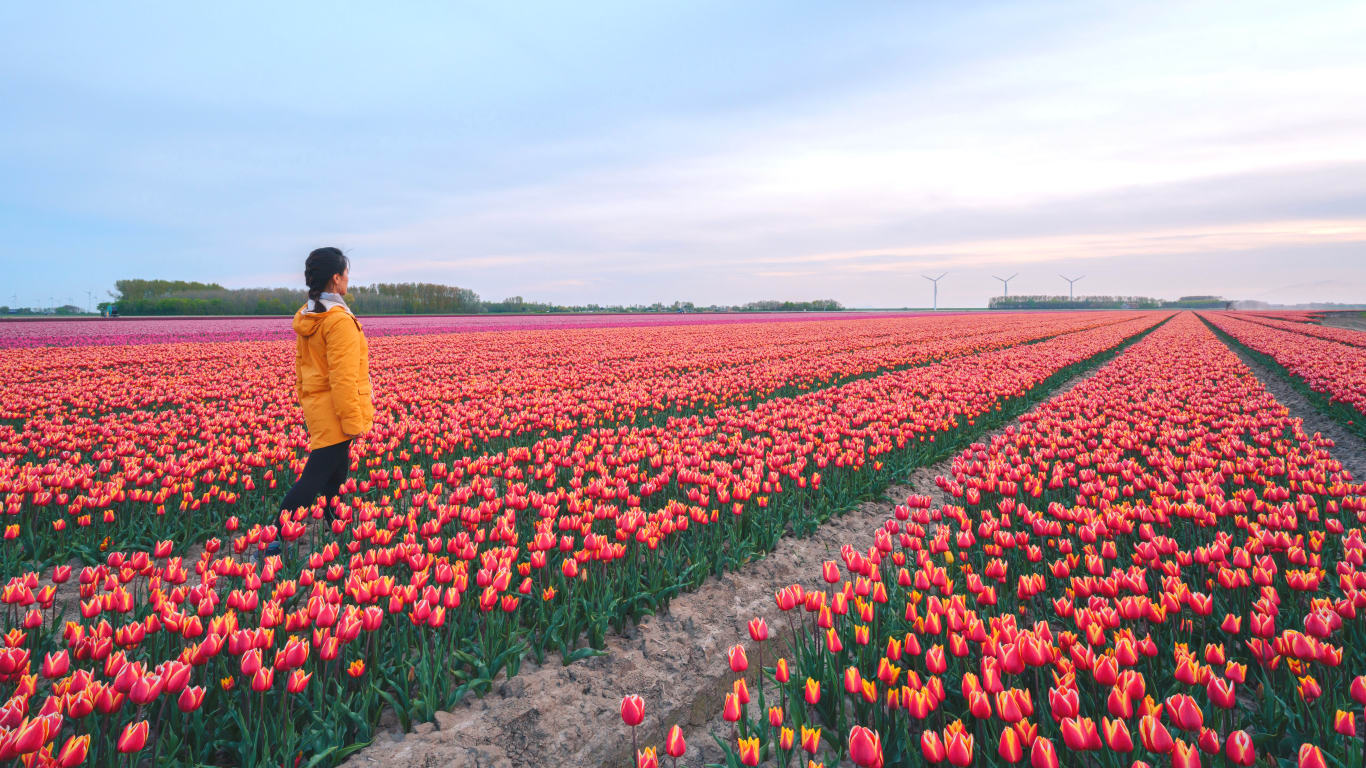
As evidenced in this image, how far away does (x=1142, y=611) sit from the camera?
10.5 ft

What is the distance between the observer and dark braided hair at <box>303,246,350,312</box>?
5203 millimetres

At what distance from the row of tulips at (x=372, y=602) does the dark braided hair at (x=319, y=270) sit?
1.83 metres

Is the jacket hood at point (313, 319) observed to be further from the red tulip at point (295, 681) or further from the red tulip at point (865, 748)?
the red tulip at point (865, 748)

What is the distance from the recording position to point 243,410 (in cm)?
1012

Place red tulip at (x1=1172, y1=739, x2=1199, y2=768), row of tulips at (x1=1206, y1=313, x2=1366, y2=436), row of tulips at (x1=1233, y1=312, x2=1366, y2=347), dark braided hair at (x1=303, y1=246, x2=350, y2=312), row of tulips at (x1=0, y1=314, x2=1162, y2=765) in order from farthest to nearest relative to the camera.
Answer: row of tulips at (x1=1233, y1=312, x2=1366, y2=347), row of tulips at (x1=1206, y1=313, x2=1366, y2=436), dark braided hair at (x1=303, y1=246, x2=350, y2=312), row of tulips at (x1=0, y1=314, x2=1162, y2=765), red tulip at (x1=1172, y1=739, x2=1199, y2=768)

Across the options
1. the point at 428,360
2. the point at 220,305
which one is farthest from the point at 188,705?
the point at 220,305

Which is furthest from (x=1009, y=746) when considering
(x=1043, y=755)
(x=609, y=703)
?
(x=609, y=703)

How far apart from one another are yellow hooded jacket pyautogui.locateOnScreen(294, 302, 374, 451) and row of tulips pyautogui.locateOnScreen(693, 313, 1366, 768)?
3859mm

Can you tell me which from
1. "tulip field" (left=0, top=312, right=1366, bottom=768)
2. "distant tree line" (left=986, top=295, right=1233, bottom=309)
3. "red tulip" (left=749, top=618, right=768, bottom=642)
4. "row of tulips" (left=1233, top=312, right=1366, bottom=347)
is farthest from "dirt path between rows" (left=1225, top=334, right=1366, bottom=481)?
"distant tree line" (left=986, top=295, right=1233, bottom=309)

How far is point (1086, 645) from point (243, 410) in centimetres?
1156

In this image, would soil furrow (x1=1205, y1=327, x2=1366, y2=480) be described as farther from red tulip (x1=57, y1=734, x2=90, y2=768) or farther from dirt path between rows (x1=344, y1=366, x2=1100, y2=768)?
red tulip (x1=57, y1=734, x2=90, y2=768)

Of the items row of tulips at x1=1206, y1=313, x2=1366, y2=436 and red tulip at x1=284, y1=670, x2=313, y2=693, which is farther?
row of tulips at x1=1206, y1=313, x2=1366, y2=436

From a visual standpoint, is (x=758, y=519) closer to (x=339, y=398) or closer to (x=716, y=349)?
(x=339, y=398)

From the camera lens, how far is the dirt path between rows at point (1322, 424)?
Result: 8570 mm
